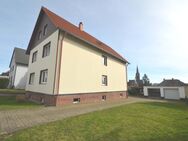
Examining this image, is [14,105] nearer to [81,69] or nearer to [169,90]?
[81,69]

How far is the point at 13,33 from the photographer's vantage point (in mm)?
17266

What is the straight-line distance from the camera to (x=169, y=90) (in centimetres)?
3048

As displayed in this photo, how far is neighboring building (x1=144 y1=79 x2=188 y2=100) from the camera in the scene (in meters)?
28.2

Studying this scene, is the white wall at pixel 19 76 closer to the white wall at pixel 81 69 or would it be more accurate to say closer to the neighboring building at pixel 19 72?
the neighboring building at pixel 19 72

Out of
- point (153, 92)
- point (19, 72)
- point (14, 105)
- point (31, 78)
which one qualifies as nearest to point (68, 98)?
point (14, 105)

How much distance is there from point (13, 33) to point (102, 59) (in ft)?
41.5

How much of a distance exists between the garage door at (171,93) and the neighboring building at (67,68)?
62.2 ft

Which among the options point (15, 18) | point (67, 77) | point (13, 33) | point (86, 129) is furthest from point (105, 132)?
point (13, 33)

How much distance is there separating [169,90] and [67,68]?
28.4 m

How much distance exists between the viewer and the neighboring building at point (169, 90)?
92.5 ft

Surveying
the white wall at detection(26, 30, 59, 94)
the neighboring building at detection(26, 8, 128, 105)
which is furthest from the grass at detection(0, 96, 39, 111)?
the white wall at detection(26, 30, 59, 94)

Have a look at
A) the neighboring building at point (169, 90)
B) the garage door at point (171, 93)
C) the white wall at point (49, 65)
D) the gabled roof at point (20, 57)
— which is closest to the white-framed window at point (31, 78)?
the white wall at point (49, 65)

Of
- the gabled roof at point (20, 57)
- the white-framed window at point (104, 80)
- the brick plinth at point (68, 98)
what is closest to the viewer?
the brick plinth at point (68, 98)

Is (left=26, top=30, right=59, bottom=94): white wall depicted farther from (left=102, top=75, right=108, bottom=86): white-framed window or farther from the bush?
the bush
